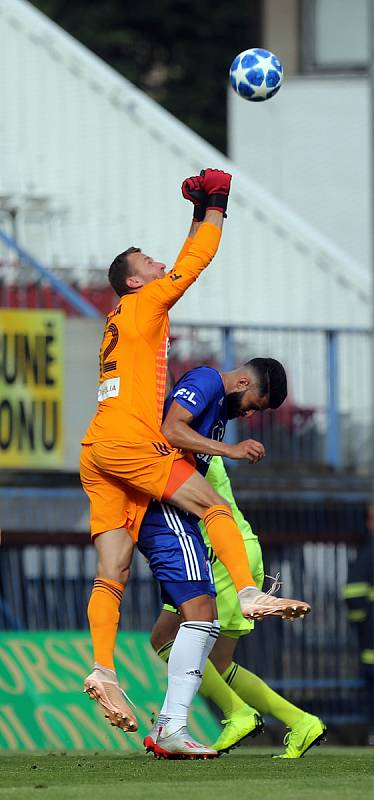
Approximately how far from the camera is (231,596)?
864 cm

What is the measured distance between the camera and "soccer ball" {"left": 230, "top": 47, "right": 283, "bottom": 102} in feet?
31.0

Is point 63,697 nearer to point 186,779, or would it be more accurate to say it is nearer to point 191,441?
point 191,441

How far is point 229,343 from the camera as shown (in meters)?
16.2

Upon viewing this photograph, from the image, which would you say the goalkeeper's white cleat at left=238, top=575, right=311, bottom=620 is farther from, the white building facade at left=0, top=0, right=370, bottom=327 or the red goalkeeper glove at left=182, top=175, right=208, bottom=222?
the white building facade at left=0, top=0, right=370, bottom=327

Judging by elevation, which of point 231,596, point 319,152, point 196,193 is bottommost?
point 231,596

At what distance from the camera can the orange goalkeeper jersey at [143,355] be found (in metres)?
7.95

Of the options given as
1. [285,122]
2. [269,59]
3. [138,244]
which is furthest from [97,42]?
[269,59]

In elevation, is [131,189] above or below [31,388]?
above

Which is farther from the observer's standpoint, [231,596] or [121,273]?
[231,596]

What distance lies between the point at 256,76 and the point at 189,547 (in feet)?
9.23

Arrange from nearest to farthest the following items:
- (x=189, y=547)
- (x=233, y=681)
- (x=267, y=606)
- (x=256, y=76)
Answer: (x=267, y=606) → (x=189, y=547) → (x=233, y=681) → (x=256, y=76)

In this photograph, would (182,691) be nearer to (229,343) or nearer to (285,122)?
(229,343)

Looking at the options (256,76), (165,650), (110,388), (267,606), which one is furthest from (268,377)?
(256,76)

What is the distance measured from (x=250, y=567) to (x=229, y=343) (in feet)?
25.6
